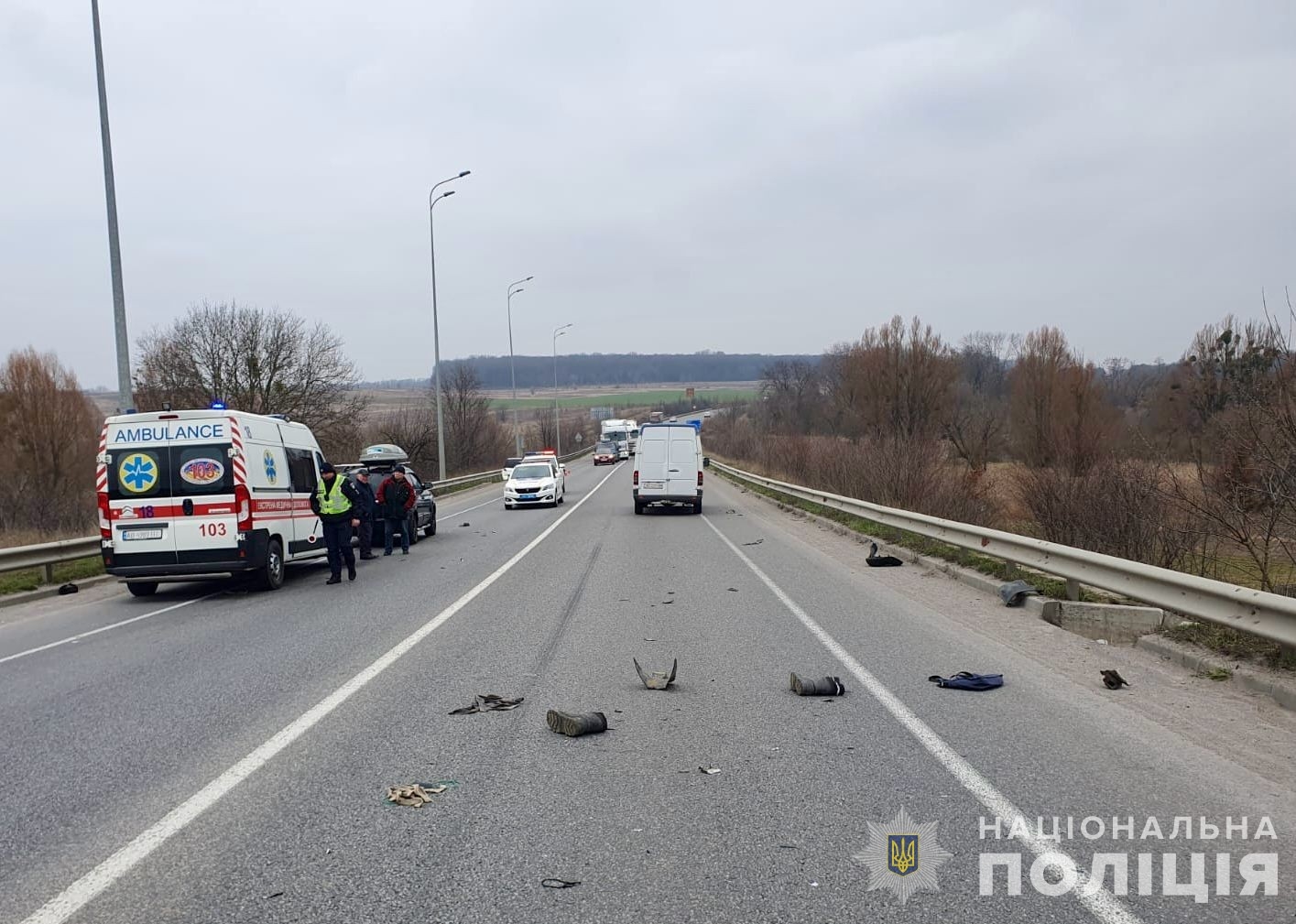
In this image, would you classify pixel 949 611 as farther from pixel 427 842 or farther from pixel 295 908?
pixel 295 908

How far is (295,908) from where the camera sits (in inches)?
149

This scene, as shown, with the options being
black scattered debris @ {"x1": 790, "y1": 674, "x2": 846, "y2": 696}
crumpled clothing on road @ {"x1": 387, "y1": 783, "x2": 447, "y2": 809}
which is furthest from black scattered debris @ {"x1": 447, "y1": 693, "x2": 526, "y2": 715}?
black scattered debris @ {"x1": 790, "y1": 674, "x2": 846, "y2": 696}

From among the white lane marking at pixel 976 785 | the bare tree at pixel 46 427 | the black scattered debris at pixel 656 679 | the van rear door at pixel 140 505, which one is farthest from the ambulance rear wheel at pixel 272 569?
the bare tree at pixel 46 427

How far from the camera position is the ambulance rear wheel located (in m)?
14.0

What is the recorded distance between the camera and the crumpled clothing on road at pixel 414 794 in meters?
4.93

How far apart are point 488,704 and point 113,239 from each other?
555 inches

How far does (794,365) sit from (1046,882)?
3936 inches

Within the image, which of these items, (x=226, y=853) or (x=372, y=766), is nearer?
(x=226, y=853)

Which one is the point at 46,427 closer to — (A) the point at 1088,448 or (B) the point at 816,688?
(A) the point at 1088,448

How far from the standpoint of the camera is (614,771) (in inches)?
213

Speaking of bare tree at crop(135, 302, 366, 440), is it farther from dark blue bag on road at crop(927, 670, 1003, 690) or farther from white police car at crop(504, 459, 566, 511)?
dark blue bag on road at crop(927, 670, 1003, 690)

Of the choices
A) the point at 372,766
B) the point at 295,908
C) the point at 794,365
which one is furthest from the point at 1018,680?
the point at 794,365

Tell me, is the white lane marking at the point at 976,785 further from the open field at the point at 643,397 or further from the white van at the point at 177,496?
the open field at the point at 643,397

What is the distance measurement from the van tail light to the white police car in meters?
18.3
